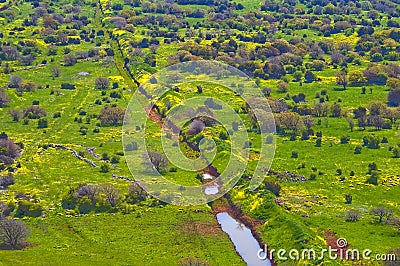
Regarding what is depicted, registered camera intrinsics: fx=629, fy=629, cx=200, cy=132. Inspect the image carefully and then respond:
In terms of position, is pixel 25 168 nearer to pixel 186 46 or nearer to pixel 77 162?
pixel 77 162

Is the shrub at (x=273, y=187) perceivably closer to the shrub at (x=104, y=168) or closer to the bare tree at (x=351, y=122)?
the shrub at (x=104, y=168)

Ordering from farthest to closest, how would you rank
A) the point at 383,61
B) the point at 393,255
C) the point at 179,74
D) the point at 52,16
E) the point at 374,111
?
1. the point at 52,16
2. the point at 383,61
3. the point at 179,74
4. the point at 374,111
5. the point at 393,255

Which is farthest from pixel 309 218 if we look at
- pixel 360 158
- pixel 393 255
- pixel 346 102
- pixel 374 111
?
pixel 346 102

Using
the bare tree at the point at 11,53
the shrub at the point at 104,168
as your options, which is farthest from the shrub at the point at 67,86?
the shrub at the point at 104,168

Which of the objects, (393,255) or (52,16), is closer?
(393,255)

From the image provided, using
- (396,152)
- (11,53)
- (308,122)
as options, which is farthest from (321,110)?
(11,53)

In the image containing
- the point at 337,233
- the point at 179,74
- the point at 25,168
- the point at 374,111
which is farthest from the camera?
the point at 179,74
